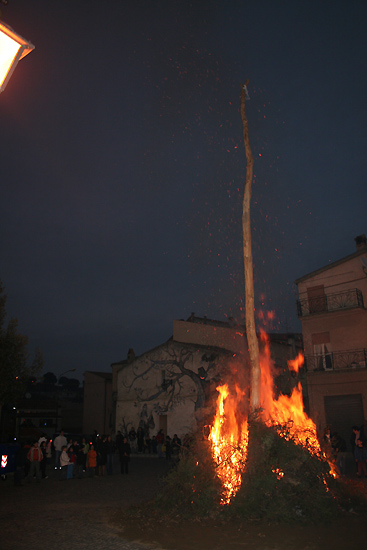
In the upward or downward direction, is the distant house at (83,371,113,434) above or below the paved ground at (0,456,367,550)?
above

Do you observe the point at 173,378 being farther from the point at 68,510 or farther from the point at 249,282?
the point at 249,282

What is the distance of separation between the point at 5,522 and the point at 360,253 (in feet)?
77.0

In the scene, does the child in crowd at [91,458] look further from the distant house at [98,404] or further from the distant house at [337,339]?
the distant house at [98,404]

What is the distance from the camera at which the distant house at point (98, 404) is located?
42.9 m

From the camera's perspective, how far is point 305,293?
28.0 m

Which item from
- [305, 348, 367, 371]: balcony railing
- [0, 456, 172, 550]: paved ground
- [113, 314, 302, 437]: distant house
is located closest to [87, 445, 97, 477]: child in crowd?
[0, 456, 172, 550]: paved ground

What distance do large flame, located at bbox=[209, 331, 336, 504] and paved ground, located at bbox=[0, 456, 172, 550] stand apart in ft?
8.37

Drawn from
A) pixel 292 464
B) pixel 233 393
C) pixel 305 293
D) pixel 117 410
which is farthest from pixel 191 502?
pixel 117 410

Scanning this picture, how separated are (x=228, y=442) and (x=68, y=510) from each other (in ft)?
13.3

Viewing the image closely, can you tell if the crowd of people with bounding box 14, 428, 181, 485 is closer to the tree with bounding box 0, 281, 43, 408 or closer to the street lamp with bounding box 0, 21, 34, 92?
the tree with bounding box 0, 281, 43, 408

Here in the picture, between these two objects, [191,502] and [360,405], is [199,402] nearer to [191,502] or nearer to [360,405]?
[360,405]

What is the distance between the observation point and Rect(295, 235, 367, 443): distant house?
957 inches

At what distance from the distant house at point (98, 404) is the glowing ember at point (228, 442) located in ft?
111

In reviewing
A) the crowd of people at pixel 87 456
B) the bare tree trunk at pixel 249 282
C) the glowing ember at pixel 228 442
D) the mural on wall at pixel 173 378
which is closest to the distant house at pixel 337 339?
the crowd of people at pixel 87 456
